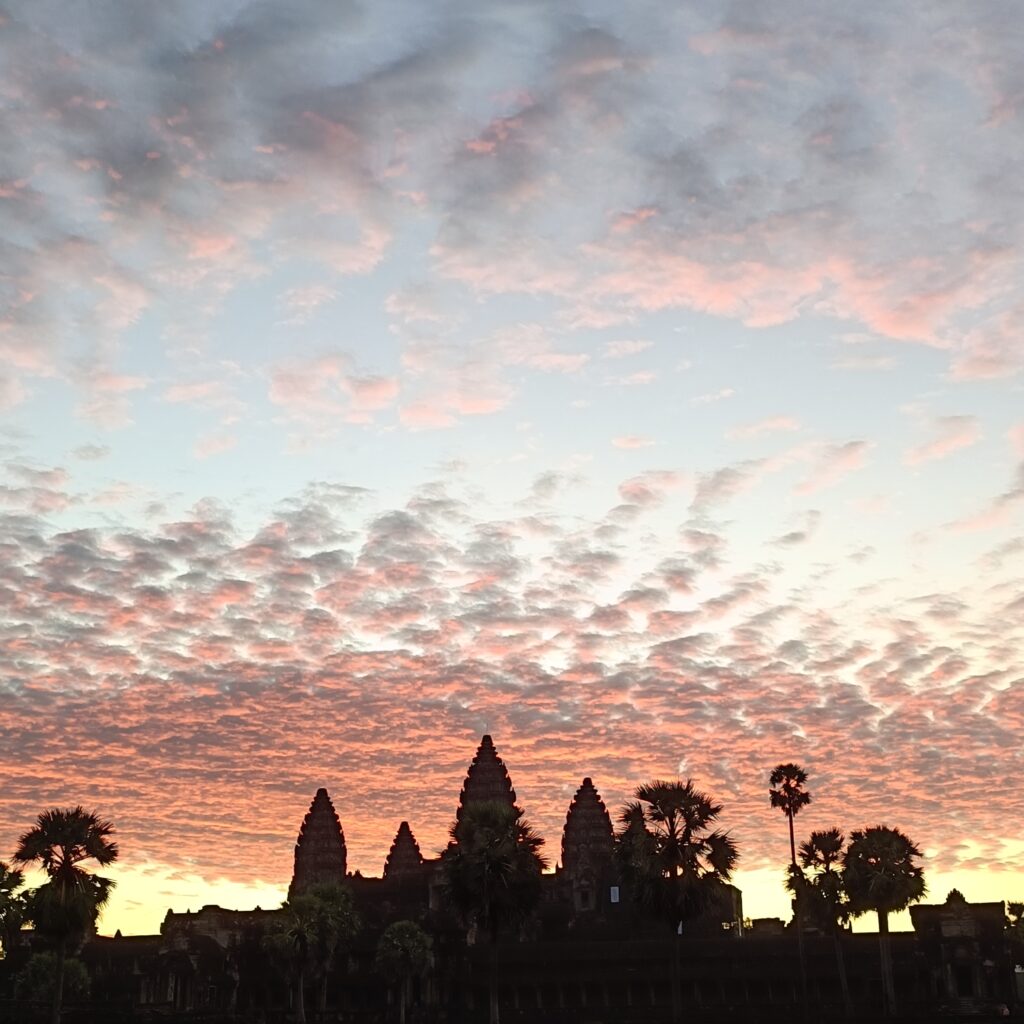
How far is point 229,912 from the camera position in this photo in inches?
4412

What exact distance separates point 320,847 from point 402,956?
1744 inches

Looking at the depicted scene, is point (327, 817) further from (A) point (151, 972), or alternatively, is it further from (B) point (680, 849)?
(B) point (680, 849)

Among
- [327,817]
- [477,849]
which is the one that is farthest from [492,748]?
[477,849]

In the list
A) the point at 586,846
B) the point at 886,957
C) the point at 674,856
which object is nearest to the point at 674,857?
the point at 674,856

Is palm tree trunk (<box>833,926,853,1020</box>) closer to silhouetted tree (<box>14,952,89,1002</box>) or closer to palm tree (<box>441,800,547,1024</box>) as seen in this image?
palm tree (<box>441,800,547,1024</box>)

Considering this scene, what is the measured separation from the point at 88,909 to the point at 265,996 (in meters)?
50.2

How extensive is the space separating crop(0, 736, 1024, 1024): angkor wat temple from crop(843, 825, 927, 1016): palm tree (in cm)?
623

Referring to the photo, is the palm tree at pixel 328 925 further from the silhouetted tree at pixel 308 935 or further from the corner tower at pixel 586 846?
the corner tower at pixel 586 846

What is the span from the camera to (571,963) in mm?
96875

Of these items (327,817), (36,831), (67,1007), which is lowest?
(67,1007)

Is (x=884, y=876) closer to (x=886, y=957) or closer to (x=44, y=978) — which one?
(x=886, y=957)

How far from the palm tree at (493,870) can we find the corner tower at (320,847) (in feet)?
226

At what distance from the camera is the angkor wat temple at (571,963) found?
90.9 meters

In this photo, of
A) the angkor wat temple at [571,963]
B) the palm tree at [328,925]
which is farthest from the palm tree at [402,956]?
the palm tree at [328,925]
